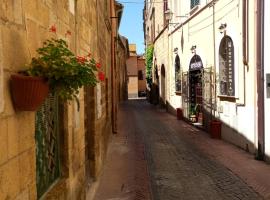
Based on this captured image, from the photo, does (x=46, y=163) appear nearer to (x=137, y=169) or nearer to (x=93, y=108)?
(x=93, y=108)

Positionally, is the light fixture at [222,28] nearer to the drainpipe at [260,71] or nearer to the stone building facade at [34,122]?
the drainpipe at [260,71]

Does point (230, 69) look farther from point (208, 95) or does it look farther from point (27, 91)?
point (27, 91)

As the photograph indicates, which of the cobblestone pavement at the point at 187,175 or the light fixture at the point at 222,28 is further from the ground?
the light fixture at the point at 222,28

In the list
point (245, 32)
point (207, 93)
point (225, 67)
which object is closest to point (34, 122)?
point (245, 32)

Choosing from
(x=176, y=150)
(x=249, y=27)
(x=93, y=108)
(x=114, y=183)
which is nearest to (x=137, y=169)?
(x=114, y=183)

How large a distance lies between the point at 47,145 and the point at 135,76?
55364mm

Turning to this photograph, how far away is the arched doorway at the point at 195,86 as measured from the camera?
16.4 meters

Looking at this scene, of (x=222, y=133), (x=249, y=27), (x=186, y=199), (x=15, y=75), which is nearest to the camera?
(x=15, y=75)

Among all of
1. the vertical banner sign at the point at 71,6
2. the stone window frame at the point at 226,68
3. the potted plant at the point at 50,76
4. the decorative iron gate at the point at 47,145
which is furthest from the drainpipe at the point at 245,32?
the potted plant at the point at 50,76

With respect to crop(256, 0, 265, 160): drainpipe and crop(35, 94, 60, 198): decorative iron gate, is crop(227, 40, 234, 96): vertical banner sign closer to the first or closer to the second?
crop(256, 0, 265, 160): drainpipe

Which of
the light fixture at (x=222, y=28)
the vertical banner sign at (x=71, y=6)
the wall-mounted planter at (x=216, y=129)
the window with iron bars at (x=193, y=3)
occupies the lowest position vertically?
the wall-mounted planter at (x=216, y=129)

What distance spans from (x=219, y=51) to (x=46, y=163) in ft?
33.2

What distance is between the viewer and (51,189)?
13.1ft

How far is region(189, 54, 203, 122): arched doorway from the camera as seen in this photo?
16.4 metres
